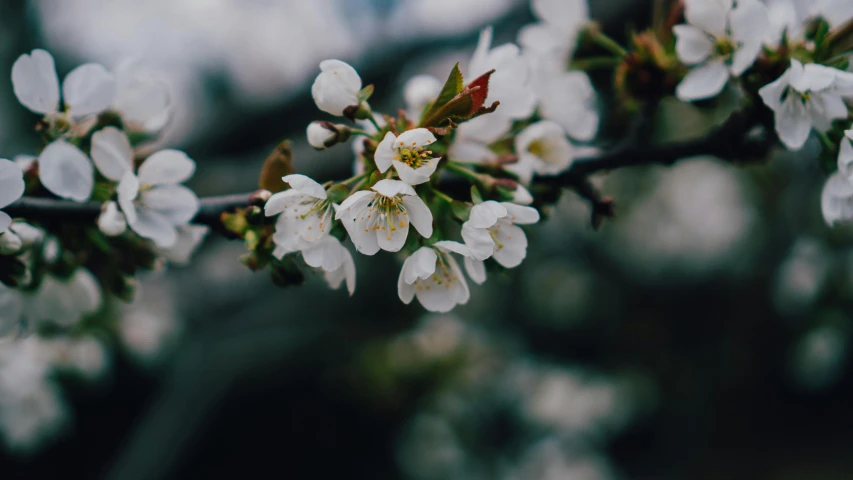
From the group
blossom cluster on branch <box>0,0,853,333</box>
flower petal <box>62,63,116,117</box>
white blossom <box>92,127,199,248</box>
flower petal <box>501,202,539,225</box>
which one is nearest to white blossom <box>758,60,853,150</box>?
blossom cluster on branch <box>0,0,853,333</box>

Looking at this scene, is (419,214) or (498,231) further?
(498,231)

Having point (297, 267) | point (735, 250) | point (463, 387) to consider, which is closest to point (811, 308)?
point (735, 250)

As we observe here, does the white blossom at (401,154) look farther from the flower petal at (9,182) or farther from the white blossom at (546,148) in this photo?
the flower petal at (9,182)

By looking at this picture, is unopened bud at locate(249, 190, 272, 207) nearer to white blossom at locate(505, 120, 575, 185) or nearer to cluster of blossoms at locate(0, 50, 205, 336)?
cluster of blossoms at locate(0, 50, 205, 336)

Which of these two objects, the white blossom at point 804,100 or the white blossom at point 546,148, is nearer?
the white blossom at point 804,100

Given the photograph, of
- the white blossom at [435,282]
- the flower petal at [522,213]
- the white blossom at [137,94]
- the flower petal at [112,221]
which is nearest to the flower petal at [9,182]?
the flower petal at [112,221]

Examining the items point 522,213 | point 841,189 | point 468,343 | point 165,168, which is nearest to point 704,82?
point 841,189

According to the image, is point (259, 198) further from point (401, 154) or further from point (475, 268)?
point (475, 268)

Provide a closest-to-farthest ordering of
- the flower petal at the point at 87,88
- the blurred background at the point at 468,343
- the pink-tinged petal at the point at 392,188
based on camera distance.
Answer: the pink-tinged petal at the point at 392,188, the flower petal at the point at 87,88, the blurred background at the point at 468,343

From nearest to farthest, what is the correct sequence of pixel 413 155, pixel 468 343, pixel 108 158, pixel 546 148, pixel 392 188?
pixel 392 188, pixel 413 155, pixel 108 158, pixel 546 148, pixel 468 343
